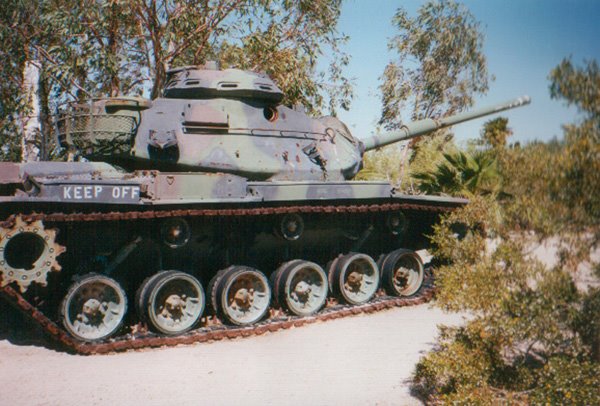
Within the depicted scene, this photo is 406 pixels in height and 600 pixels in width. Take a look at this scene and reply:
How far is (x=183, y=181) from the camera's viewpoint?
8102mm

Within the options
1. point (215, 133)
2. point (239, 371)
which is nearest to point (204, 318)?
point (239, 371)

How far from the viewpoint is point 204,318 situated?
934cm

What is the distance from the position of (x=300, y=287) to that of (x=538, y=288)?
17.1ft

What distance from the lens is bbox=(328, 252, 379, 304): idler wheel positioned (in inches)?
398

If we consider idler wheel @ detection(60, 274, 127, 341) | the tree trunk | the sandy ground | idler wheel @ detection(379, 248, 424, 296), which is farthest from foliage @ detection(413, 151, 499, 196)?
the tree trunk

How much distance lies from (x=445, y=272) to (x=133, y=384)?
3.84m

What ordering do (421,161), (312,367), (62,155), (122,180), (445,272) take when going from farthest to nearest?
(421,161) < (62,155) < (122,180) < (312,367) < (445,272)

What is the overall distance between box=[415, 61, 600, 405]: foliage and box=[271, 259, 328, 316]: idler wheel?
12.8ft

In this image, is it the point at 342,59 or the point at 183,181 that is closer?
the point at 183,181

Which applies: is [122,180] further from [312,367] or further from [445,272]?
[445,272]

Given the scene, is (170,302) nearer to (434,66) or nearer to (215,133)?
(215,133)

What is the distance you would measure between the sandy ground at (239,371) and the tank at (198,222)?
46 centimetres

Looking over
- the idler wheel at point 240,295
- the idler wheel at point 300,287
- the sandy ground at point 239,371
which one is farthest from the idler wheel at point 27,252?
the idler wheel at point 300,287

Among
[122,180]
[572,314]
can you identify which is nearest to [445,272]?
[572,314]
